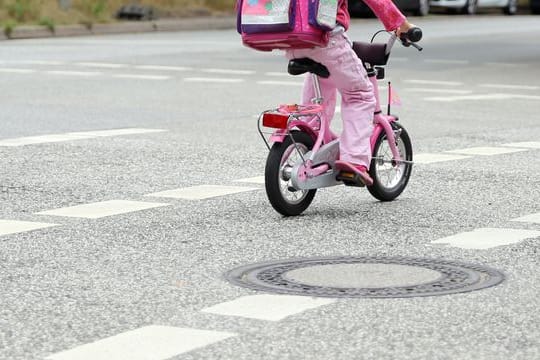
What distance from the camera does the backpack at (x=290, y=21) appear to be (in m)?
8.54

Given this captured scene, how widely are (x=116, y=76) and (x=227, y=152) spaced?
810 cm

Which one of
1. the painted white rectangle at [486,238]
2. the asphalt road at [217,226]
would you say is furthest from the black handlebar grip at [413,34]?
the painted white rectangle at [486,238]

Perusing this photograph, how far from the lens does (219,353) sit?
567cm

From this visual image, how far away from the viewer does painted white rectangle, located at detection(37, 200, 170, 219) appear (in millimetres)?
9031

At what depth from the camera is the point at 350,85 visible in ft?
29.6

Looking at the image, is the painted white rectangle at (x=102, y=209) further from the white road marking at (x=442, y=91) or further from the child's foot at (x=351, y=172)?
the white road marking at (x=442, y=91)

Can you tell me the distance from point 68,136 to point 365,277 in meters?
6.63

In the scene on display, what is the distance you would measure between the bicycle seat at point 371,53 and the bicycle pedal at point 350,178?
69cm

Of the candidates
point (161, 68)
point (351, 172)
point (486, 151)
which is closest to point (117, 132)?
point (486, 151)

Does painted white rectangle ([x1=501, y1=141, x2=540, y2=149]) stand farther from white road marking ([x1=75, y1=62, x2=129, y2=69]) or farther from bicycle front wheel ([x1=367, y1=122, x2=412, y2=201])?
white road marking ([x1=75, y1=62, x2=129, y2=69])

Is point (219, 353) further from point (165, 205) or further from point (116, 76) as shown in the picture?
point (116, 76)

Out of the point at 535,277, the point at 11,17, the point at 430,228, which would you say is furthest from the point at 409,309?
the point at 11,17

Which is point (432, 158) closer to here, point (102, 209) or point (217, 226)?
point (102, 209)

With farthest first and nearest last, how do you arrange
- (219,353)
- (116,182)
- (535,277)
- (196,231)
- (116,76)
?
(116,76), (116,182), (196,231), (535,277), (219,353)
